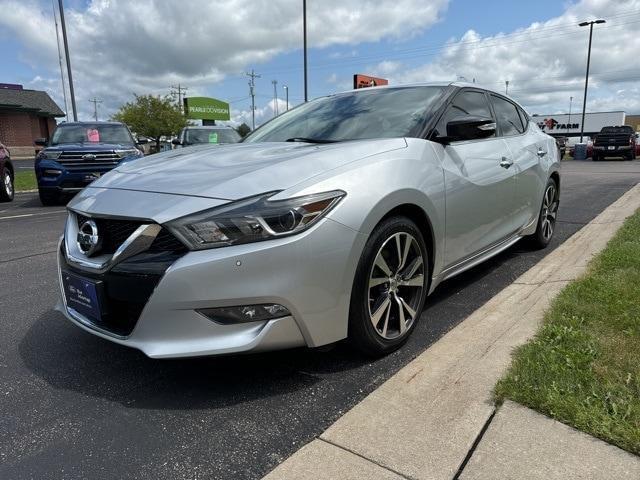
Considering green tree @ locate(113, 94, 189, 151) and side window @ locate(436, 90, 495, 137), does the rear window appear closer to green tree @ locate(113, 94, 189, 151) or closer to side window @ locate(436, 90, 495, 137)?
side window @ locate(436, 90, 495, 137)

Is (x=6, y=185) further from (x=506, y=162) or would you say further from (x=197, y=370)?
(x=506, y=162)

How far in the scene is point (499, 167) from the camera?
384 cm

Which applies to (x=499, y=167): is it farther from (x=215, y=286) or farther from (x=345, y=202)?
(x=215, y=286)

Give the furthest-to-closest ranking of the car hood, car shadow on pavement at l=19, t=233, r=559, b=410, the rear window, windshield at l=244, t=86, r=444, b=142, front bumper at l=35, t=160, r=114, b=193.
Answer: the rear window → front bumper at l=35, t=160, r=114, b=193 → windshield at l=244, t=86, r=444, b=142 → car shadow on pavement at l=19, t=233, r=559, b=410 → the car hood

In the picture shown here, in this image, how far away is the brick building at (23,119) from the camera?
38281 millimetres

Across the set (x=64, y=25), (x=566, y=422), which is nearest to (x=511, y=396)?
(x=566, y=422)

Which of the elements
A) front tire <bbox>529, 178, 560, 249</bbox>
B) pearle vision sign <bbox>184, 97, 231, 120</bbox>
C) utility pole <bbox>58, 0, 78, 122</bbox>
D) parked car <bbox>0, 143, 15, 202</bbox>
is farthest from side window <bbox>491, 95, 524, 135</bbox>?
pearle vision sign <bbox>184, 97, 231, 120</bbox>

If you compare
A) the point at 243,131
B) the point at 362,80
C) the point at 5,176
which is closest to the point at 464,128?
the point at 5,176

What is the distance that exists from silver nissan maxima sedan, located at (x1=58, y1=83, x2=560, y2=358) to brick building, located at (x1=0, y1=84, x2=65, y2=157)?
137 ft

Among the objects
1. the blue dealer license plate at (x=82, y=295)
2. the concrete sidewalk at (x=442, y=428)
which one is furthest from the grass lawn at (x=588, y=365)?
the blue dealer license plate at (x=82, y=295)

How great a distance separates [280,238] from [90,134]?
10.2m

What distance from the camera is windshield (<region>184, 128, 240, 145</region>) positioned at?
1324 centimetres

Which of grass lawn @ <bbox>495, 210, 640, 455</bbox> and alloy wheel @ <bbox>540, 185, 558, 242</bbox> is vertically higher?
alloy wheel @ <bbox>540, 185, 558, 242</bbox>

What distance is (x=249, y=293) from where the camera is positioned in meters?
2.16
